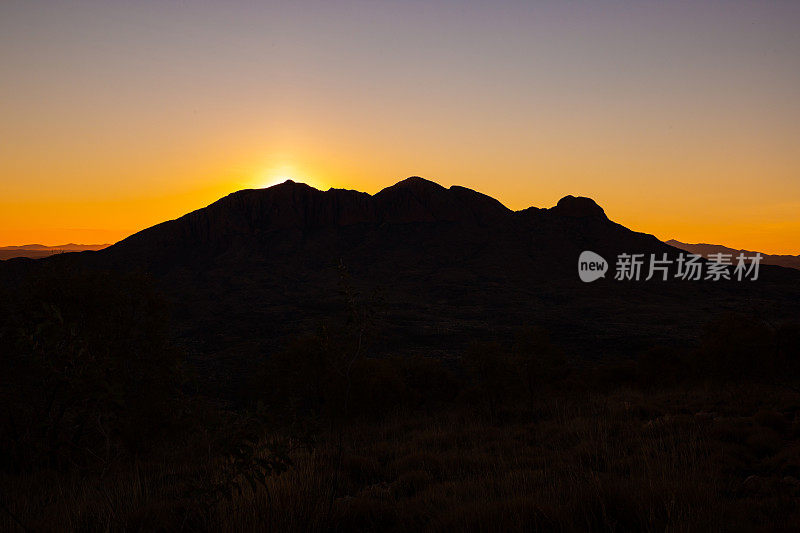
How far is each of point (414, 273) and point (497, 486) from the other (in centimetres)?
8249

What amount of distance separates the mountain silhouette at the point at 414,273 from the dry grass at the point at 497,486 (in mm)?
6326

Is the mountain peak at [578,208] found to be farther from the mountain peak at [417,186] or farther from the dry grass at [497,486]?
the dry grass at [497,486]

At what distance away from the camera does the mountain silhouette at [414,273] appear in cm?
4597

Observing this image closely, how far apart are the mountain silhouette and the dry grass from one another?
20.8 feet

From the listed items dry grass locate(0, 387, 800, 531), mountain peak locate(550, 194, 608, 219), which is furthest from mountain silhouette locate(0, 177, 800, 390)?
dry grass locate(0, 387, 800, 531)

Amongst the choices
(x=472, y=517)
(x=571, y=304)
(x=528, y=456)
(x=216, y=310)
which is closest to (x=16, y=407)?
(x=472, y=517)

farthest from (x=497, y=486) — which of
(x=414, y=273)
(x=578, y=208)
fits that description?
(x=578, y=208)

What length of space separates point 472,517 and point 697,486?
7.98 ft

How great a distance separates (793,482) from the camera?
514 cm

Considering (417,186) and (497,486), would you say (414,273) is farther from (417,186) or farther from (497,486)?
(497,486)

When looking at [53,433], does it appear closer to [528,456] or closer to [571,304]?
[528,456]

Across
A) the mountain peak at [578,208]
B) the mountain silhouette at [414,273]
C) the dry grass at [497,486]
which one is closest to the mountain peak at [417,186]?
the mountain silhouette at [414,273]

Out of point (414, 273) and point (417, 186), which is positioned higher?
point (417, 186)

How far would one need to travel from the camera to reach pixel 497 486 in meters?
5.35
